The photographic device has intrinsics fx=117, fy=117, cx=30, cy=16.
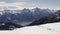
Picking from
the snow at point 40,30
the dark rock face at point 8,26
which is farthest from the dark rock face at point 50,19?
the dark rock face at point 8,26

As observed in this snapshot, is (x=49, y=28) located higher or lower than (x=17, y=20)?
lower

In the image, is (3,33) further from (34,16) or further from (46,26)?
(46,26)

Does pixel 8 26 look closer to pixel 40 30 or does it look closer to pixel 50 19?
pixel 40 30

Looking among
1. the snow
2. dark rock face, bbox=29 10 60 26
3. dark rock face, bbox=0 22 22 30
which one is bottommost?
the snow

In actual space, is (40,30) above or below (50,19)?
below

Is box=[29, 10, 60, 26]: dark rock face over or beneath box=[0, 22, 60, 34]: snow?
over

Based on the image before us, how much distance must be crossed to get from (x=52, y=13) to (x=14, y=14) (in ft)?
1.60

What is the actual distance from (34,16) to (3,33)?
0.45m

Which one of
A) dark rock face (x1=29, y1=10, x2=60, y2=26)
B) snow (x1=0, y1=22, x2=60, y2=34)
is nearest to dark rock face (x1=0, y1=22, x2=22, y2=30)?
snow (x1=0, y1=22, x2=60, y2=34)

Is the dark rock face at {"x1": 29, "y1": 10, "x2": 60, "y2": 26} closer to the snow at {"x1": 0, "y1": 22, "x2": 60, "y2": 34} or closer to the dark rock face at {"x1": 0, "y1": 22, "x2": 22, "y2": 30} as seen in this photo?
the snow at {"x1": 0, "y1": 22, "x2": 60, "y2": 34}

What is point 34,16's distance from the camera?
58.9 inches

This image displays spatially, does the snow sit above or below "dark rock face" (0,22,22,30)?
below

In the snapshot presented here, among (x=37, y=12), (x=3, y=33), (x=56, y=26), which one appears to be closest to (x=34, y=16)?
(x=37, y=12)

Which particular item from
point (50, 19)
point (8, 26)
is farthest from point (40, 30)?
point (8, 26)
